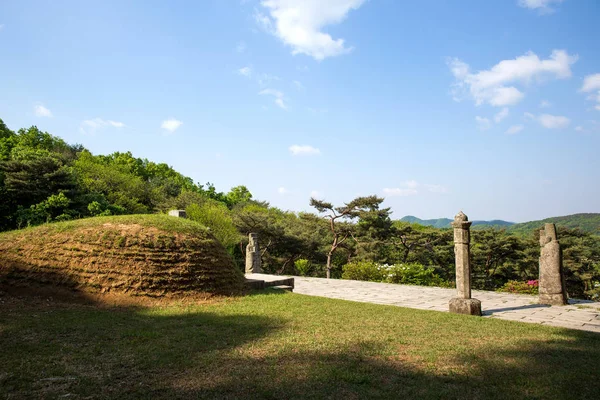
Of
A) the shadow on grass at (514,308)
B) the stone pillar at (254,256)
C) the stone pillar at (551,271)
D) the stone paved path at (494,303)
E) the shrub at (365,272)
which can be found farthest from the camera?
the shrub at (365,272)

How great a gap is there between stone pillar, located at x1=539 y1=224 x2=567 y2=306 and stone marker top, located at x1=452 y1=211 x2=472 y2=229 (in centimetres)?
261

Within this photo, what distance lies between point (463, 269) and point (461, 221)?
95 cm

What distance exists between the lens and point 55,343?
4426 mm

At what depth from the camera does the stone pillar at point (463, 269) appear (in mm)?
7227

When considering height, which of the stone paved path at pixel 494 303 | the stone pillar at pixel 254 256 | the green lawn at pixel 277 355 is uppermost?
the stone pillar at pixel 254 256

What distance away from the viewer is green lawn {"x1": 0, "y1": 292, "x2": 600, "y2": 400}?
324 cm

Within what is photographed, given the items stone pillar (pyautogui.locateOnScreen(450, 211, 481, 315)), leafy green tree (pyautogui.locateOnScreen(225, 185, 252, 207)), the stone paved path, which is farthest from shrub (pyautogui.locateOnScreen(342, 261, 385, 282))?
leafy green tree (pyautogui.locateOnScreen(225, 185, 252, 207))

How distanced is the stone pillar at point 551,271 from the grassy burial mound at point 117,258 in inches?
284

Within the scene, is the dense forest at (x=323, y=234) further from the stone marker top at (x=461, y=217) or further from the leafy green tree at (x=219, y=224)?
the stone marker top at (x=461, y=217)

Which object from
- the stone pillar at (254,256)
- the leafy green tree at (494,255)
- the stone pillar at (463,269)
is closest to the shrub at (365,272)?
the stone pillar at (254,256)

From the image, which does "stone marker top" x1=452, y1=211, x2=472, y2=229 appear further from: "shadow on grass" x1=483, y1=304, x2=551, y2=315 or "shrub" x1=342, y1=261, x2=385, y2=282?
"shrub" x1=342, y1=261, x2=385, y2=282

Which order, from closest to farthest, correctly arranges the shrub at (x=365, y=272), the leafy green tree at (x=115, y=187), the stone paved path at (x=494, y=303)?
the stone paved path at (x=494, y=303) → the shrub at (x=365, y=272) → the leafy green tree at (x=115, y=187)

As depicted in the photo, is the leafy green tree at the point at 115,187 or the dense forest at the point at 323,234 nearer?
the dense forest at the point at 323,234

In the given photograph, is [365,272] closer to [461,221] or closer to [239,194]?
[461,221]
